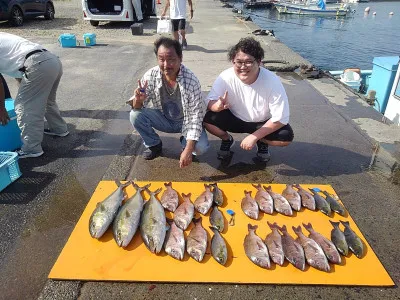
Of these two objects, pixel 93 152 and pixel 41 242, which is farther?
pixel 93 152

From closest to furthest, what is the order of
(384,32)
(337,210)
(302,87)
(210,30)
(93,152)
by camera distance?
(337,210), (93,152), (302,87), (210,30), (384,32)

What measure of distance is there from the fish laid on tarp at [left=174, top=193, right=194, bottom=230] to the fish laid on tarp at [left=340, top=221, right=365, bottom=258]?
135cm

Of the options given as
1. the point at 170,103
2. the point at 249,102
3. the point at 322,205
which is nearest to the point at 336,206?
the point at 322,205

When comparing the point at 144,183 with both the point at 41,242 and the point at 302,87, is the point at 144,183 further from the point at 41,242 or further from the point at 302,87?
the point at 302,87

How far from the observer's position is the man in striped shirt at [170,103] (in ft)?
10.2

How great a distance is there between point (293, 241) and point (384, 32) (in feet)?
121

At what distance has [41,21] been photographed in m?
14.5

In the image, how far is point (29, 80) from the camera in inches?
136

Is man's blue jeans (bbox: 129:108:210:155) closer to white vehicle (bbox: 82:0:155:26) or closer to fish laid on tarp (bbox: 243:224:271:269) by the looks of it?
fish laid on tarp (bbox: 243:224:271:269)

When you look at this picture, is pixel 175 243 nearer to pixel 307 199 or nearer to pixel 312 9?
pixel 307 199

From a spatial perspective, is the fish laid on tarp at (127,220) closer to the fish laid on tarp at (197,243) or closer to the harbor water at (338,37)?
the fish laid on tarp at (197,243)

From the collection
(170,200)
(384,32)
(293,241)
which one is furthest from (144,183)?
(384,32)

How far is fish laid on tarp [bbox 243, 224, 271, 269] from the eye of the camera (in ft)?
7.61

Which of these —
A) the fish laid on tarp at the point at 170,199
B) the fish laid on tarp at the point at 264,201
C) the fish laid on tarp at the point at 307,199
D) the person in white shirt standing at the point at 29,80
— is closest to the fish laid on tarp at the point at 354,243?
the fish laid on tarp at the point at 307,199
